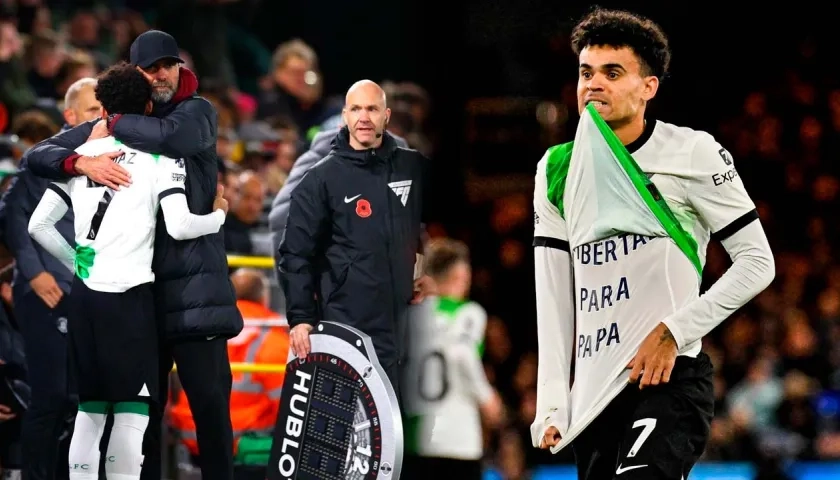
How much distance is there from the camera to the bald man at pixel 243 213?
7660 millimetres

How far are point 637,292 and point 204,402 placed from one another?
6.88 ft

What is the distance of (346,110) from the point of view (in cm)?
588

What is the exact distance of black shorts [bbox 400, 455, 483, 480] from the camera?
6363 millimetres

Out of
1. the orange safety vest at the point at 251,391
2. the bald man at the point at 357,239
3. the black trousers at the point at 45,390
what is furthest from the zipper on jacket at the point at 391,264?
the black trousers at the point at 45,390

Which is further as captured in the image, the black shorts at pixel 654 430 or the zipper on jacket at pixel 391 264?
the zipper on jacket at pixel 391 264

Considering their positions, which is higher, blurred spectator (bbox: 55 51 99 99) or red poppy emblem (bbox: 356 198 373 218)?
blurred spectator (bbox: 55 51 99 99)

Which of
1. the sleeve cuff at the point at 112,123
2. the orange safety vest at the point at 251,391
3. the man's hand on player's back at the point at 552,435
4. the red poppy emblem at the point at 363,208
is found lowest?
the orange safety vest at the point at 251,391

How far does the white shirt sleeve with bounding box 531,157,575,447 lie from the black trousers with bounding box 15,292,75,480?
2591 millimetres

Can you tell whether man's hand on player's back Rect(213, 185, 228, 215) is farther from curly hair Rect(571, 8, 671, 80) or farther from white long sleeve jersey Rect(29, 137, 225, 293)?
curly hair Rect(571, 8, 671, 80)

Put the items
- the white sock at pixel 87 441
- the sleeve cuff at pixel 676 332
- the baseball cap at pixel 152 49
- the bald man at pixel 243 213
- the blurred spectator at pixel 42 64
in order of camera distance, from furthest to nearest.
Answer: the blurred spectator at pixel 42 64 < the bald man at pixel 243 213 < the baseball cap at pixel 152 49 < the white sock at pixel 87 441 < the sleeve cuff at pixel 676 332

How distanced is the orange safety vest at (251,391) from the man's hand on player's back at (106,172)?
176cm

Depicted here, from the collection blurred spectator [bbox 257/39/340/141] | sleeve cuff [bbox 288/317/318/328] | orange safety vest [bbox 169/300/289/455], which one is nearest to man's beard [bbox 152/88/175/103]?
sleeve cuff [bbox 288/317/318/328]

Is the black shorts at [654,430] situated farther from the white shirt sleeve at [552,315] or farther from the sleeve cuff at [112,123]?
the sleeve cuff at [112,123]

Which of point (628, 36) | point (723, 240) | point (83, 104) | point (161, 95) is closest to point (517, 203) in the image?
point (83, 104)
